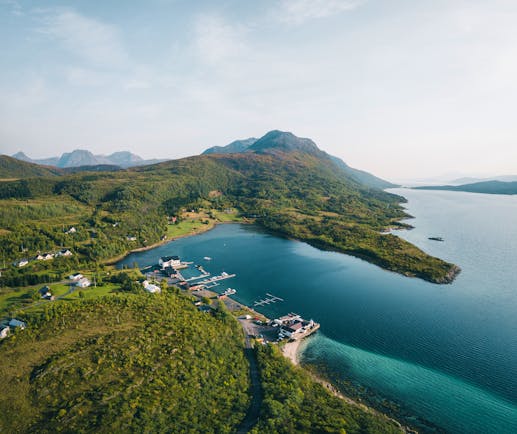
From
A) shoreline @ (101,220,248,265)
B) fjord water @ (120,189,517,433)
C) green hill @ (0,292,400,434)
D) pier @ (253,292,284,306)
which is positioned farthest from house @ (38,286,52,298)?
pier @ (253,292,284,306)

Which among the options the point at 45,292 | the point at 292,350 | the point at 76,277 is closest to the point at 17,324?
the point at 45,292

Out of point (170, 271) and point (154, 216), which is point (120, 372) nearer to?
point (170, 271)

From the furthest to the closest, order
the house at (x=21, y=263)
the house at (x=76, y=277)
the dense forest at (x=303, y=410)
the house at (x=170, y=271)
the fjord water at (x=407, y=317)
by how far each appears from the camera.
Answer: the house at (x=170, y=271), the house at (x=21, y=263), the house at (x=76, y=277), the fjord water at (x=407, y=317), the dense forest at (x=303, y=410)

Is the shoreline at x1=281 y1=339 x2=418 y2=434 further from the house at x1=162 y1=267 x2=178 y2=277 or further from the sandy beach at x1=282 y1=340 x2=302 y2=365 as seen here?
the house at x1=162 y1=267 x2=178 y2=277

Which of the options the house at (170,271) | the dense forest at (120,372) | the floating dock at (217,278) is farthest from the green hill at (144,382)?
the house at (170,271)

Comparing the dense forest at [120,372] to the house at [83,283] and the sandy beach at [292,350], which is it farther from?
the house at [83,283]

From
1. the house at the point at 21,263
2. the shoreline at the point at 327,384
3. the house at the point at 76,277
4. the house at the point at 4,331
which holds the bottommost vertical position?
the shoreline at the point at 327,384

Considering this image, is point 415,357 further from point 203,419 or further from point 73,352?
point 73,352
